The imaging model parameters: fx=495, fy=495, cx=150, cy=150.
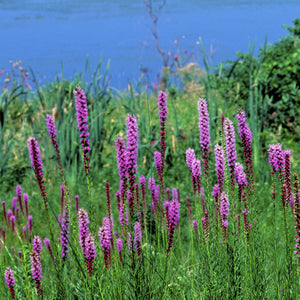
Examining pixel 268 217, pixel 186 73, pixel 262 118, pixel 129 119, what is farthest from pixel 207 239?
pixel 186 73

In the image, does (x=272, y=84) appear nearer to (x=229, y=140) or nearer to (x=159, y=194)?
(x=159, y=194)

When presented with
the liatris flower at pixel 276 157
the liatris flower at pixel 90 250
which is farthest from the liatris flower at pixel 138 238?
the liatris flower at pixel 276 157

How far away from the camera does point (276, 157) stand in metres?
2.59

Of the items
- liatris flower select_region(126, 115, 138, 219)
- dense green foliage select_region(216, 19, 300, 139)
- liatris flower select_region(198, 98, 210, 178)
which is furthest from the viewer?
dense green foliage select_region(216, 19, 300, 139)

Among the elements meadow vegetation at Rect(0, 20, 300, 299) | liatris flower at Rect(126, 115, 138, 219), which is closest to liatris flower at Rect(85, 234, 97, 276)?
meadow vegetation at Rect(0, 20, 300, 299)

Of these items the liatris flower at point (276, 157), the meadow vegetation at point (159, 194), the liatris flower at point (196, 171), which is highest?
the liatris flower at point (276, 157)

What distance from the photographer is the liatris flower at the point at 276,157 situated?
8.44ft

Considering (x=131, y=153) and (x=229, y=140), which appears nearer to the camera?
(x=131, y=153)

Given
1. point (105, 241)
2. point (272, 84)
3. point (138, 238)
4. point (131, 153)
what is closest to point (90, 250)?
point (105, 241)

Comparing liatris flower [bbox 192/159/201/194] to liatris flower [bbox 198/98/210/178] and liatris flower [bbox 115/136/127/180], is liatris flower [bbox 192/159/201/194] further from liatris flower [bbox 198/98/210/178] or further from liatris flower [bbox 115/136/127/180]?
liatris flower [bbox 115/136/127/180]

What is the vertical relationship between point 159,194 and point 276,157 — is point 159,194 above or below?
below

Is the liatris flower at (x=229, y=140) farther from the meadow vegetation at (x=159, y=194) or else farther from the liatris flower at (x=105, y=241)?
the liatris flower at (x=105, y=241)

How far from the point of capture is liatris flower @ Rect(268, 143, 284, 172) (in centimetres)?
257

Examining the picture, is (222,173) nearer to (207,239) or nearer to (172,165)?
(207,239)
